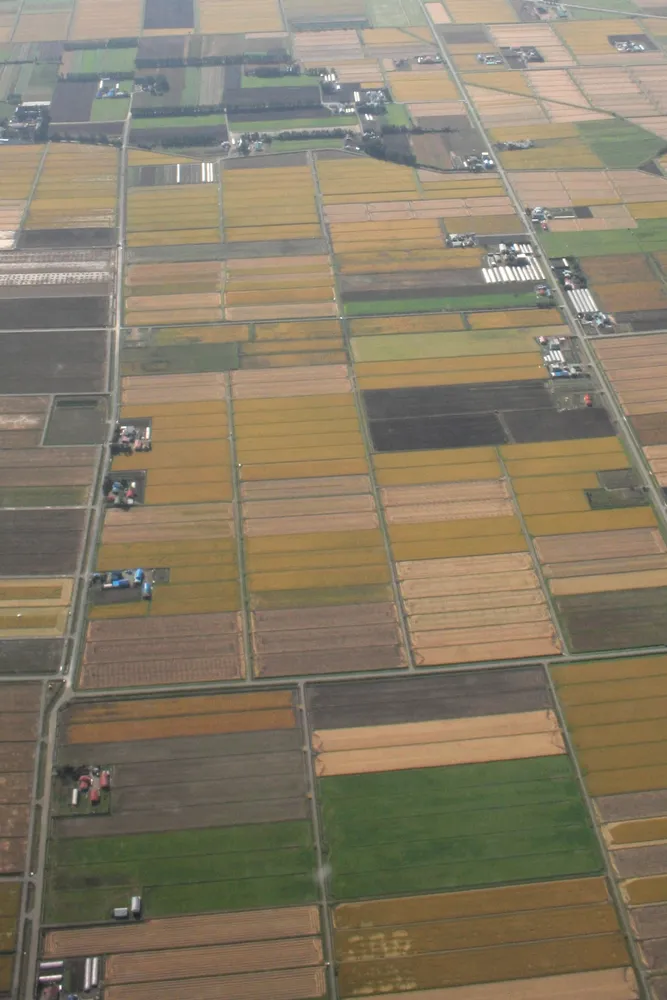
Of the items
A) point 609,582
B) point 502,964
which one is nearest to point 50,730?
point 502,964

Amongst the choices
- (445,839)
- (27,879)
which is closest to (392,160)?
(445,839)

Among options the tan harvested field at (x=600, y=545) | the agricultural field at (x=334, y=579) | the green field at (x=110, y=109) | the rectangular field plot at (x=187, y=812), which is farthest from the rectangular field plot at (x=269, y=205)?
the rectangular field plot at (x=187, y=812)

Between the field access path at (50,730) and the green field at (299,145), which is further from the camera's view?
the green field at (299,145)

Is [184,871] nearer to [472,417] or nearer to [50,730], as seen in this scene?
[50,730]

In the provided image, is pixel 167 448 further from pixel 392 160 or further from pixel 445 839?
pixel 392 160

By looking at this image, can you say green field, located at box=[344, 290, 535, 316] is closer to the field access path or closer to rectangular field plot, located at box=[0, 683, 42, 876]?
the field access path

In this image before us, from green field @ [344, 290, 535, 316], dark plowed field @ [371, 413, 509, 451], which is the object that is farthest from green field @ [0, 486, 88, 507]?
green field @ [344, 290, 535, 316]

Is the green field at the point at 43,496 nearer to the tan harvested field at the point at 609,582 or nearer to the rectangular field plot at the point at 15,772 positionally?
the rectangular field plot at the point at 15,772
